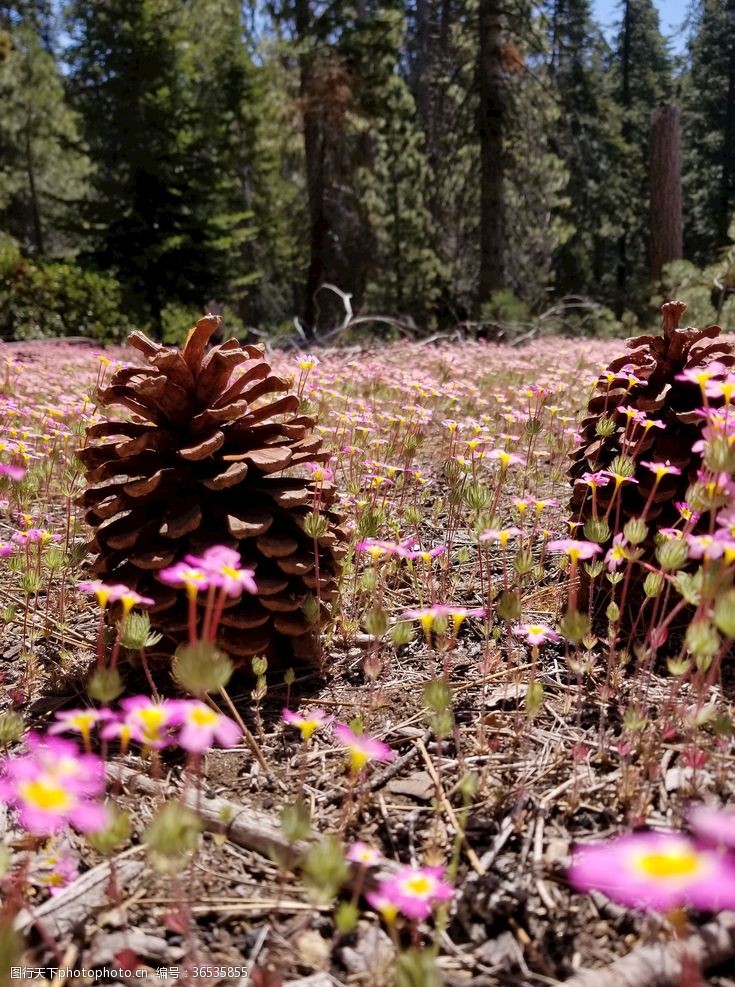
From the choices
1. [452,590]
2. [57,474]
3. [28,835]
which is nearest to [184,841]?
[28,835]

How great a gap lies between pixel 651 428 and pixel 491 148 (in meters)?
11.2

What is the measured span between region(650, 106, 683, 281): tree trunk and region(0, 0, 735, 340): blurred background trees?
0.46ft

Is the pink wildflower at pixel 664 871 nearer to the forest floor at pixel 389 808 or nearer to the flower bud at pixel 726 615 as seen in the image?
the forest floor at pixel 389 808

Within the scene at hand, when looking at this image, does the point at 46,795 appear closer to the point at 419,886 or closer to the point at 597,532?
the point at 419,886

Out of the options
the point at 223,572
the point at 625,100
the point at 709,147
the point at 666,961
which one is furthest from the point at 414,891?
the point at 625,100

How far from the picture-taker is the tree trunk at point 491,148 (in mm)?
11727

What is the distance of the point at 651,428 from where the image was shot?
237cm

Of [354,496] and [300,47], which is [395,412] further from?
[300,47]

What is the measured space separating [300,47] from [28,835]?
1623 cm

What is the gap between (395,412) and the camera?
15.0ft

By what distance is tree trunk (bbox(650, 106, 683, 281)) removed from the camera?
10.6m

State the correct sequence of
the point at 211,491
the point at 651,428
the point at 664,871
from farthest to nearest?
Answer: the point at 651,428 → the point at 211,491 → the point at 664,871

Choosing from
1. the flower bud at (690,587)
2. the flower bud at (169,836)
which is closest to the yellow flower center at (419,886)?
the flower bud at (169,836)

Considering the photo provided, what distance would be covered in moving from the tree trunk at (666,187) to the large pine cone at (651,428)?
912 cm
